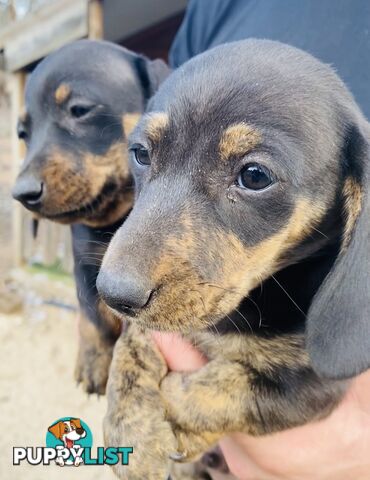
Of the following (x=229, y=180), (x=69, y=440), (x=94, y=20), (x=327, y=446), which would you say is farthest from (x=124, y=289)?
(x=94, y=20)

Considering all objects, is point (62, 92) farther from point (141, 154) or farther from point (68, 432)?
point (68, 432)

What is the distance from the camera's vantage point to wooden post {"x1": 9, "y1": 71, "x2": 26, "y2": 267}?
18.5 ft

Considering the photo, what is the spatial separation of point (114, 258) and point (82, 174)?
115 cm

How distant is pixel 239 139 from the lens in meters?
1.29

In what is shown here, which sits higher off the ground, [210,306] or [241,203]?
[241,203]

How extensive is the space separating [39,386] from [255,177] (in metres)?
3.99

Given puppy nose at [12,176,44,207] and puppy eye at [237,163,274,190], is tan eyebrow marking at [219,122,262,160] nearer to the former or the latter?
puppy eye at [237,163,274,190]

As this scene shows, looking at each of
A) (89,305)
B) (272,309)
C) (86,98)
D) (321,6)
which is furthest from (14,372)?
(321,6)

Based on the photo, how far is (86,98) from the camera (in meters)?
2.39

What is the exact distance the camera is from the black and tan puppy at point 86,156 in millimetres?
2234

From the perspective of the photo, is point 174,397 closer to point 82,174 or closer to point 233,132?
point 233,132

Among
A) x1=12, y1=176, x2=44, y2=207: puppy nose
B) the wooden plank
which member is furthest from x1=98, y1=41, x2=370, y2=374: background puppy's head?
the wooden plank

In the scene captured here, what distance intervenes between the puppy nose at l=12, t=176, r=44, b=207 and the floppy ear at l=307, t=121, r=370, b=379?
1301 millimetres

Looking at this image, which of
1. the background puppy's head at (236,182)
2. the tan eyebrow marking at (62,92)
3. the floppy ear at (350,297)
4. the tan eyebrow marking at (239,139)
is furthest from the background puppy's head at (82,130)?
the floppy ear at (350,297)
